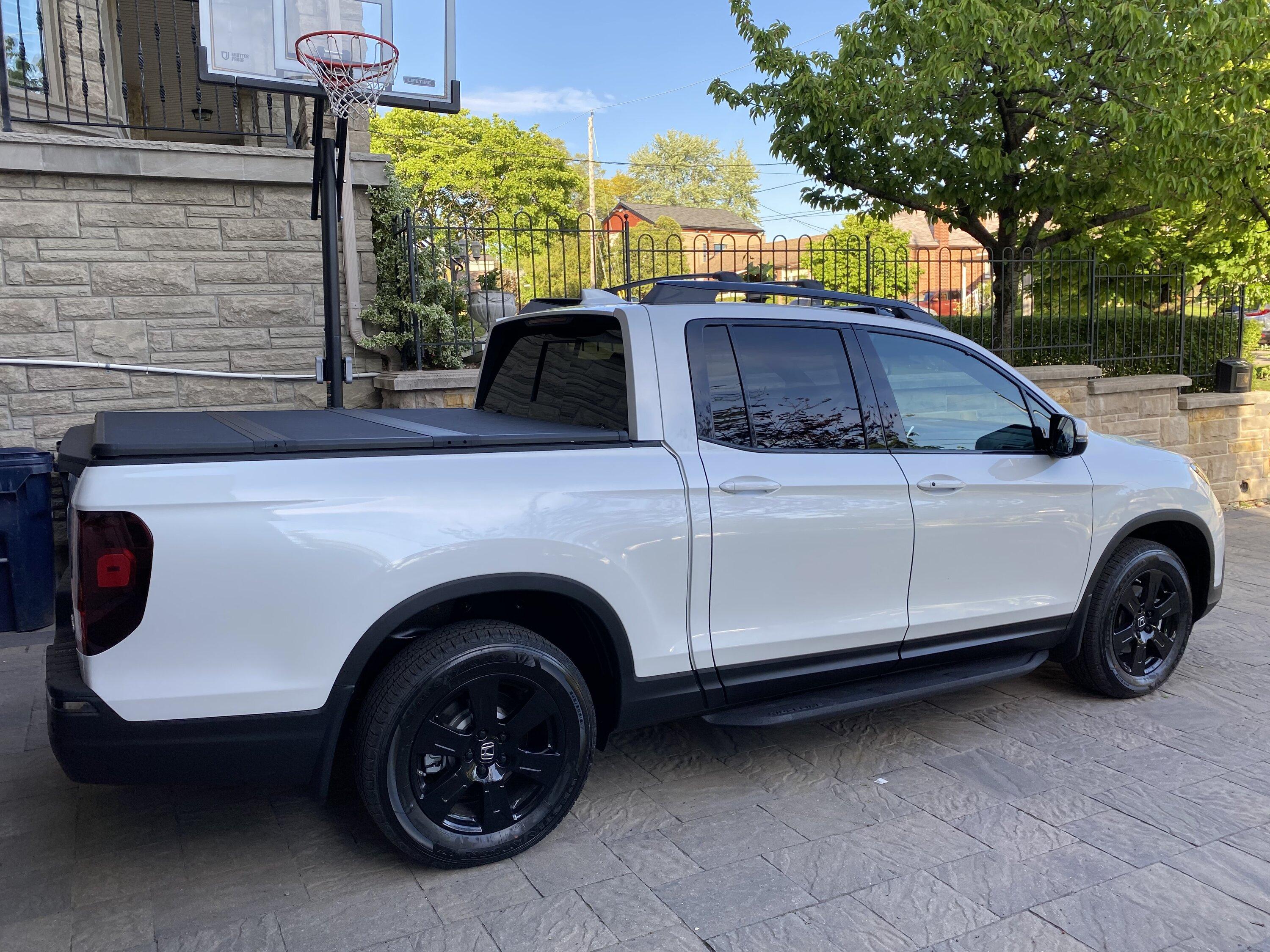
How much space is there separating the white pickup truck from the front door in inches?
0.5

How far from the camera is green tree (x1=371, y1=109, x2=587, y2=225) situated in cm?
4678

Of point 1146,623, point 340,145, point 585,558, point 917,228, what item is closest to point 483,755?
point 585,558

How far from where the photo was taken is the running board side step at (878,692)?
11.6 feet

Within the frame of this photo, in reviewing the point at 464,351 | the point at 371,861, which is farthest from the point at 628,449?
the point at 464,351

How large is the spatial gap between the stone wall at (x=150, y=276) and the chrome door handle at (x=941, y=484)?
16.0ft

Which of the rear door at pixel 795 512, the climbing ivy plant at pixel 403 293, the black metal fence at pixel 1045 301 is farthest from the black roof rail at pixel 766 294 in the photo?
the black metal fence at pixel 1045 301

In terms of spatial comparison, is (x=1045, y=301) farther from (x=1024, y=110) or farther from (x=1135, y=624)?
(x=1135, y=624)

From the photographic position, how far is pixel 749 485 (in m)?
3.45

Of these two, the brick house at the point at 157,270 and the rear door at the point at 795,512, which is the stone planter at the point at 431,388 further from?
the rear door at the point at 795,512

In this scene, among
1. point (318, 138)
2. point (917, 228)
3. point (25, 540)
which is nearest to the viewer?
point (25, 540)

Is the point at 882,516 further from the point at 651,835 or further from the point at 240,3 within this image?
the point at 240,3

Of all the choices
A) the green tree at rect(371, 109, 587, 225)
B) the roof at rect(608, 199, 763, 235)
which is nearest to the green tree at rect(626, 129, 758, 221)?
the roof at rect(608, 199, 763, 235)

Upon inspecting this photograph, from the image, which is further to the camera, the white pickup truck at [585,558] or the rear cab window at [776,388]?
the rear cab window at [776,388]

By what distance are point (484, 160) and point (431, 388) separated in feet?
142
